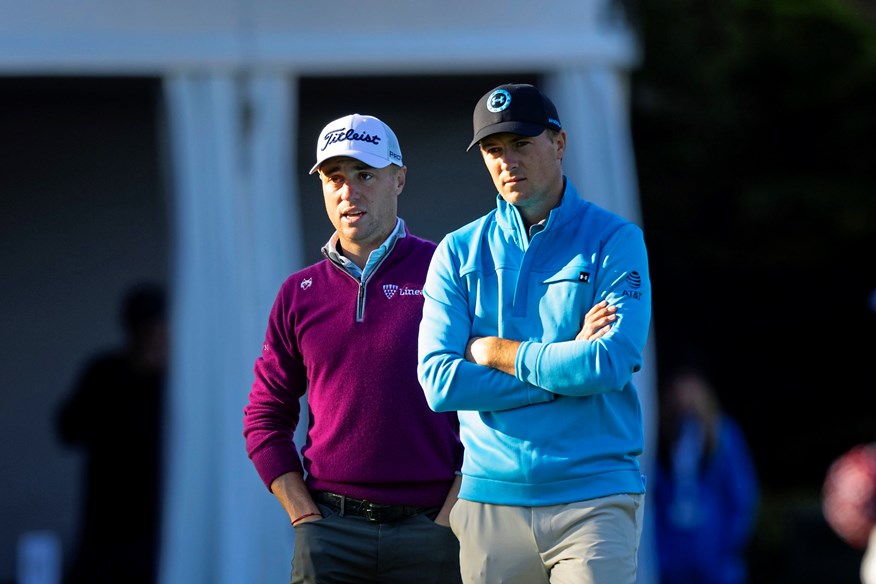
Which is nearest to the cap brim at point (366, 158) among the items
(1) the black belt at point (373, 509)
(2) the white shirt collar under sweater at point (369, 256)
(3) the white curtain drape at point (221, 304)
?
(2) the white shirt collar under sweater at point (369, 256)

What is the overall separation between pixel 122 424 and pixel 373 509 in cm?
380

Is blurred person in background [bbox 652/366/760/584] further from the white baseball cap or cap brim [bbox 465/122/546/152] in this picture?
cap brim [bbox 465/122/546/152]

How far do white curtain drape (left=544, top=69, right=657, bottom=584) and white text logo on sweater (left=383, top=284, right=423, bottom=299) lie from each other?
3.63 m

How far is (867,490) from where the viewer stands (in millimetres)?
2438

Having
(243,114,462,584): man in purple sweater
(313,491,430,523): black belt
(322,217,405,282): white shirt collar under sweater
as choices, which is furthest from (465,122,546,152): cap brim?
(313,491,430,523): black belt

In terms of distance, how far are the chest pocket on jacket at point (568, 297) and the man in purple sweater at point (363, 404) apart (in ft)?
1.66

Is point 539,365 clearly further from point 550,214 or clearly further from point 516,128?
point 516,128

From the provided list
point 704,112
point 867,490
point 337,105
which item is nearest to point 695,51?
point 704,112

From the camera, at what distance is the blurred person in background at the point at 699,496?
761 centimetres

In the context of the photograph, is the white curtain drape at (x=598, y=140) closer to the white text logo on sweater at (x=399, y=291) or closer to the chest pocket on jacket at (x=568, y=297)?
the white text logo on sweater at (x=399, y=291)

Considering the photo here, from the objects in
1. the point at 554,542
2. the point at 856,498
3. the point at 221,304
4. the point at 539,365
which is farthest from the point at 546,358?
the point at 221,304

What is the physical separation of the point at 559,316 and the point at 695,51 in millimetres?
7781

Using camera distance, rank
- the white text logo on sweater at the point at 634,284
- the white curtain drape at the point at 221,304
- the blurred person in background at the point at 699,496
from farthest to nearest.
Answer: the blurred person in background at the point at 699,496 → the white curtain drape at the point at 221,304 → the white text logo on sweater at the point at 634,284

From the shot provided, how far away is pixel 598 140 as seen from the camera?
24.6 ft
